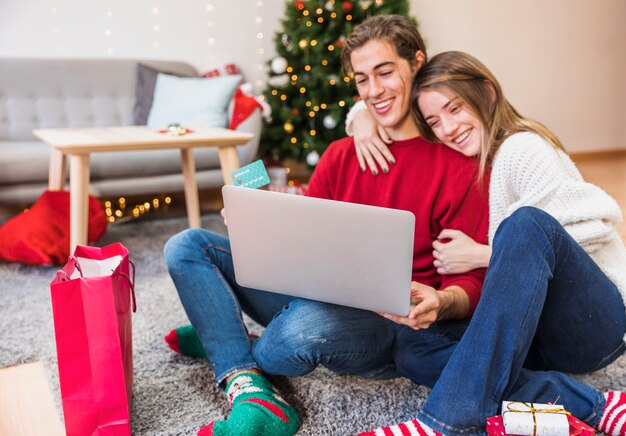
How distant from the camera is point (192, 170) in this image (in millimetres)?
2584

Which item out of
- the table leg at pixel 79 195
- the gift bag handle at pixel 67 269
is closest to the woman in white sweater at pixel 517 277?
the gift bag handle at pixel 67 269

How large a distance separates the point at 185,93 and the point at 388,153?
212 cm

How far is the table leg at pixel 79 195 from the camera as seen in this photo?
81.3 inches

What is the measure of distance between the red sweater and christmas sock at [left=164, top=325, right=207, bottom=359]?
486 mm

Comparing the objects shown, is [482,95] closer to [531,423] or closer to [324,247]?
[324,247]

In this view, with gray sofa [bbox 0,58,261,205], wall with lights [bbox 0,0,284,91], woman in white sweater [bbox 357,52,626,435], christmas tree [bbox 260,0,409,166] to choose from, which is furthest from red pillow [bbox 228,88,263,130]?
woman in white sweater [bbox 357,52,626,435]

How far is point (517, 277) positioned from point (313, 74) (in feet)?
8.64

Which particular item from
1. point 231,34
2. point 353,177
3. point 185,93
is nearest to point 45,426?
point 353,177

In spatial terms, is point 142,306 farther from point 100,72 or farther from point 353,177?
point 100,72

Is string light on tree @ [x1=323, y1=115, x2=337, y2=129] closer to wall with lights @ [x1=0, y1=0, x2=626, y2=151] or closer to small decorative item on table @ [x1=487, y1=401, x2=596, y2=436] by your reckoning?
wall with lights @ [x1=0, y1=0, x2=626, y2=151]

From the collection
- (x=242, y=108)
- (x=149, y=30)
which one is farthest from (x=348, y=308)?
(x=149, y=30)

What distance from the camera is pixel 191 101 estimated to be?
3148 mm

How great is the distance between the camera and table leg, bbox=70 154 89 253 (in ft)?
6.77

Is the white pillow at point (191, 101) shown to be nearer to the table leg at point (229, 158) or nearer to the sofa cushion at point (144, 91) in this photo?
the sofa cushion at point (144, 91)
